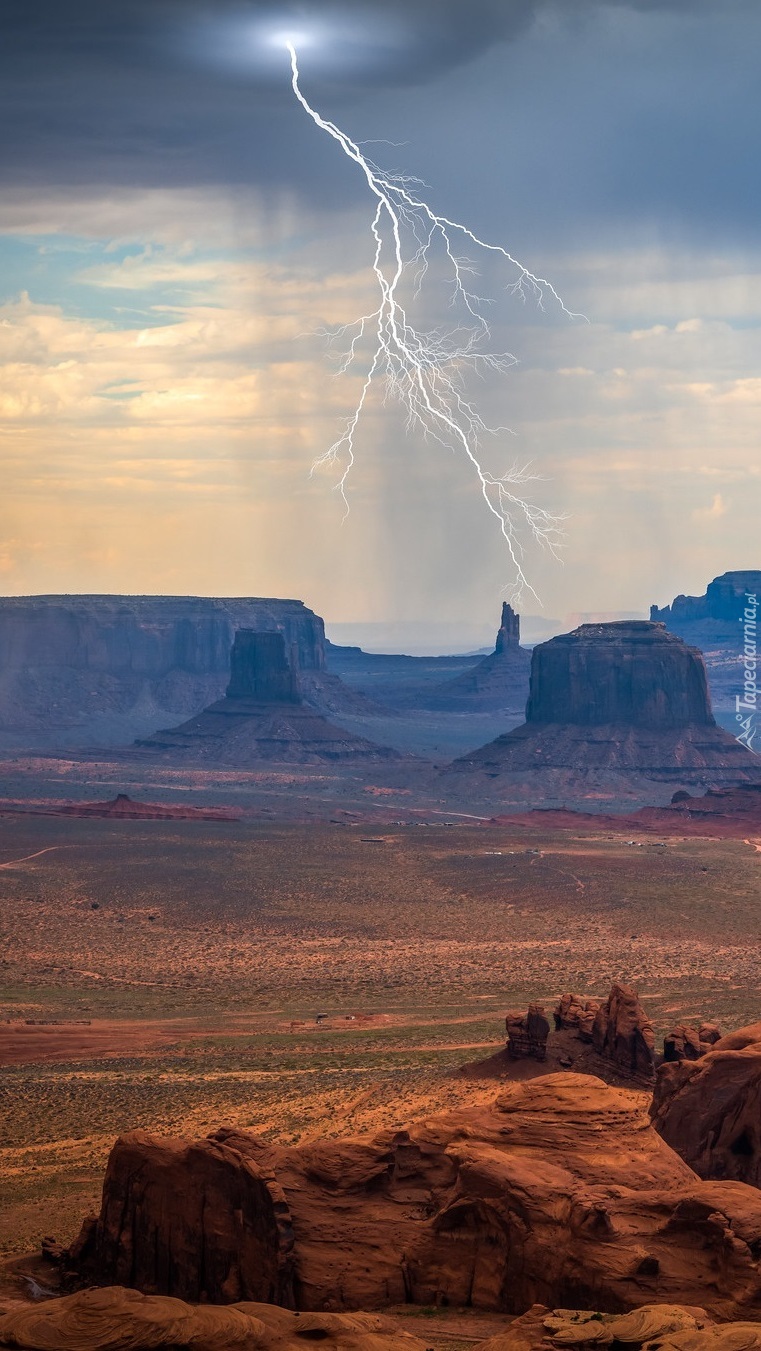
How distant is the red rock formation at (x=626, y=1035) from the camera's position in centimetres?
4478

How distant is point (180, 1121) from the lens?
41000mm

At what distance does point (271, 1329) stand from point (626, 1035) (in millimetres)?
23898

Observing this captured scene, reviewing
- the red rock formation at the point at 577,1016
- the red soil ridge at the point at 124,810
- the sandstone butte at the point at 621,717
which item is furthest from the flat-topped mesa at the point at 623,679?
the red rock formation at the point at 577,1016

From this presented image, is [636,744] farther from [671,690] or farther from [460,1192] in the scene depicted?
[460,1192]

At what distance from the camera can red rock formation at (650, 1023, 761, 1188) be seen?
31375mm

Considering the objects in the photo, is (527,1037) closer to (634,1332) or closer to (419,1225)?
(419,1225)

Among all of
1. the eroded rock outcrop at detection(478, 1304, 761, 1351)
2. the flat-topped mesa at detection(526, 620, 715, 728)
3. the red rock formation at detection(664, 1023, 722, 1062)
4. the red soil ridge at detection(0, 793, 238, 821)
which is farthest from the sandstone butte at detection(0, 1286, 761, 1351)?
the flat-topped mesa at detection(526, 620, 715, 728)

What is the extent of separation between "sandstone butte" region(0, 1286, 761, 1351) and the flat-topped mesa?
160080 mm

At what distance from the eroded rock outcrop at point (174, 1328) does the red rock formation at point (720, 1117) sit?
9902 mm

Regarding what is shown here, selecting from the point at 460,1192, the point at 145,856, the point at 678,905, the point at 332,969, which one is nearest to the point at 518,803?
the point at 145,856

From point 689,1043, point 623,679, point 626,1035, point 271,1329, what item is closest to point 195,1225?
point 271,1329

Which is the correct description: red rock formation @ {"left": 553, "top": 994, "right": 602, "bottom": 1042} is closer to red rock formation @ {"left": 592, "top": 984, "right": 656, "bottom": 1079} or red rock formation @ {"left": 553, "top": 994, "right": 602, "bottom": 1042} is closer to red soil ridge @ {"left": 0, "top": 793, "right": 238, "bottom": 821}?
red rock formation @ {"left": 592, "top": 984, "right": 656, "bottom": 1079}

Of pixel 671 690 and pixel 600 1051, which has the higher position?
pixel 671 690

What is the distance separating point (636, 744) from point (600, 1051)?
136 metres
